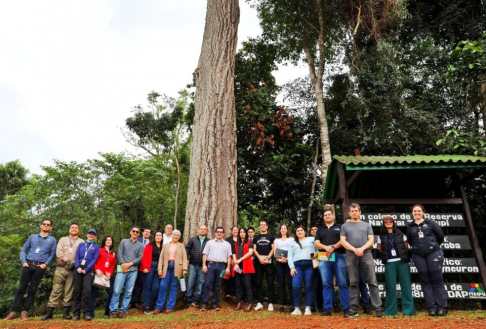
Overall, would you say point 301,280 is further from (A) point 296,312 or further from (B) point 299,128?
(B) point 299,128

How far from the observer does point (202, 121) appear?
7848mm

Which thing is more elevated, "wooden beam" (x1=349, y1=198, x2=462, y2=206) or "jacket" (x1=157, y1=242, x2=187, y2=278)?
"wooden beam" (x1=349, y1=198, x2=462, y2=206)

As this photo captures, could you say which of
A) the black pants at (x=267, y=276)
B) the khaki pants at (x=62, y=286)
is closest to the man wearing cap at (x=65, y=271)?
the khaki pants at (x=62, y=286)

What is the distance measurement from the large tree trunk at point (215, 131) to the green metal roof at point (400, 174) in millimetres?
2298

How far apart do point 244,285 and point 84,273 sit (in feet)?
9.01

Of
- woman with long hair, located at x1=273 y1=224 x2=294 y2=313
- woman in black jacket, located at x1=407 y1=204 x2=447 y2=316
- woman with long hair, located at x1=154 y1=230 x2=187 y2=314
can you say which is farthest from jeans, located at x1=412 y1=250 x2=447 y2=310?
woman with long hair, located at x1=154 y1=230 x2=187 y2=314

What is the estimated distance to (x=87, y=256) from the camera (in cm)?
572

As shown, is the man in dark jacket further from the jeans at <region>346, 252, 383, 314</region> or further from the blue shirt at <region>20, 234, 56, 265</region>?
the jeans at <region>346, 252, 383, 314</region>

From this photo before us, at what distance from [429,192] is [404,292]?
317 centimetres

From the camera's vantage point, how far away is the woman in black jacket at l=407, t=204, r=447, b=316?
505 cm

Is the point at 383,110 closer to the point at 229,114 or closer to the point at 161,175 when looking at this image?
the point at 229,114

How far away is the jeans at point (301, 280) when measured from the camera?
5566 millimetres

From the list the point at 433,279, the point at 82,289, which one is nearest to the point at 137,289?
the point at 82,289

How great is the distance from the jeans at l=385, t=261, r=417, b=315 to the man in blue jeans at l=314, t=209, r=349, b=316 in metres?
0.66
